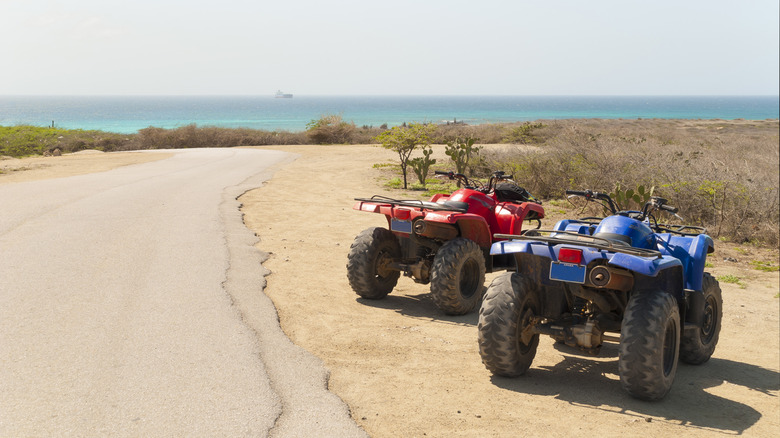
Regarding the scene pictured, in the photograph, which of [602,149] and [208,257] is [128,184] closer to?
[208,257]

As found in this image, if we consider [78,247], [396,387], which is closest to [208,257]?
[78,247]

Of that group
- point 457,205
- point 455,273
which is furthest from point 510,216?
point 455,273

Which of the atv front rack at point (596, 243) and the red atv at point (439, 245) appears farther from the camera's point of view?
the red atv at point (439, 245)

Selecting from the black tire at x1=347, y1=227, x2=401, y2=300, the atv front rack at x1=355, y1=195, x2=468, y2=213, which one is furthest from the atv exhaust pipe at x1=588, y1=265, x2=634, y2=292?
the black tire at x1=347, y1=227, x2=401, y2=300

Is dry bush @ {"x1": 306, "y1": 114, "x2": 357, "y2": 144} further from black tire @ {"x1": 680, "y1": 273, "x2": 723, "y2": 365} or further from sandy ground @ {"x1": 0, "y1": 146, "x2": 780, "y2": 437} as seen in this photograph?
black tire @ {"x1": 680, "y1": 273, "x2": 723, "y2": 365}

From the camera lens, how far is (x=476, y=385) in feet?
18.6

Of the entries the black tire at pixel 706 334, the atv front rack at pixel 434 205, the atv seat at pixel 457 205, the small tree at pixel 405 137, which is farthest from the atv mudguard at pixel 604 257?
the small tree at pixel 405 137

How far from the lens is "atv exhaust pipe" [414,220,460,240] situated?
7789 mm

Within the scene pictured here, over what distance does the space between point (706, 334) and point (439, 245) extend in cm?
303

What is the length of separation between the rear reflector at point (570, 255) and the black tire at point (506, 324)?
0.48m

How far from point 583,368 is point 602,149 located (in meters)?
12.9

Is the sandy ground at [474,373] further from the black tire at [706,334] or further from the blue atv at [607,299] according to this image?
the blue atv at [607,299]

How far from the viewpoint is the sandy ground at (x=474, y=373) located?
16.4 feet

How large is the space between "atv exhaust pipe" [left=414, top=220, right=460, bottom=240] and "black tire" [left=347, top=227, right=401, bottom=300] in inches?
19.5
